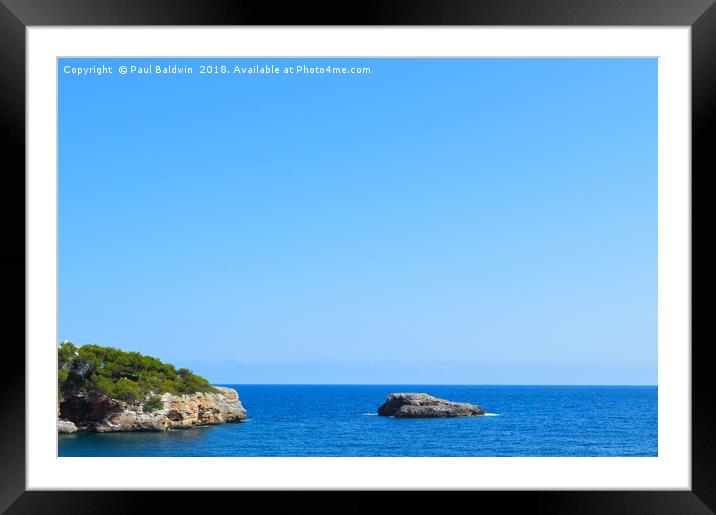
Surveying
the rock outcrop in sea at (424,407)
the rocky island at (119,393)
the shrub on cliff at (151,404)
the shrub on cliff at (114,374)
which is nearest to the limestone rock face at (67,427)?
the rocky island at (119,393)

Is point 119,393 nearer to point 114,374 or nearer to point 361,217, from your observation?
point 114,374

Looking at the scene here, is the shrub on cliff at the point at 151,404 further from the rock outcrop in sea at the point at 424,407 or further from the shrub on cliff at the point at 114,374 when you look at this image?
the rock outcrop in sea at the point at 424,407

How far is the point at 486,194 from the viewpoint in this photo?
32781 millimetres

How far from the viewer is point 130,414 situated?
20172 mm

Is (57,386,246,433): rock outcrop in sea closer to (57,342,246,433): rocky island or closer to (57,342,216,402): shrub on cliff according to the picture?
(57,342,246,433): rocky island

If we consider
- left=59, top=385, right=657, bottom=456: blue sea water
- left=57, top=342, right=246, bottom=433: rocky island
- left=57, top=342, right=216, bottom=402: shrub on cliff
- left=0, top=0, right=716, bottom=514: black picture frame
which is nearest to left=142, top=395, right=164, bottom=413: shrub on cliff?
left=57, top=342, right=246, bottom=433: rocky island

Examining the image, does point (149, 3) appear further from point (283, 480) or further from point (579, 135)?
point (579, 135)

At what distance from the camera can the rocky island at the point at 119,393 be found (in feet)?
63.1

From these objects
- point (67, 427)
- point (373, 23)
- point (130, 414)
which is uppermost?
point (373, 23)

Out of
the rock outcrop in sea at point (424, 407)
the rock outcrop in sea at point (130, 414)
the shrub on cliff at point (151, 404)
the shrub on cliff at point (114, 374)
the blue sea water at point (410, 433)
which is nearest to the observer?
the shrub on cliff at point (114, 374)

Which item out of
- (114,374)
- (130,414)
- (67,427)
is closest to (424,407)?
(130,414)

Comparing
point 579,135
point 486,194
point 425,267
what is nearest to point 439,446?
point 425,267

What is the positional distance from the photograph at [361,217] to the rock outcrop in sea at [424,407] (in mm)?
2291

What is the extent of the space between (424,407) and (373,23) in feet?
83.9
